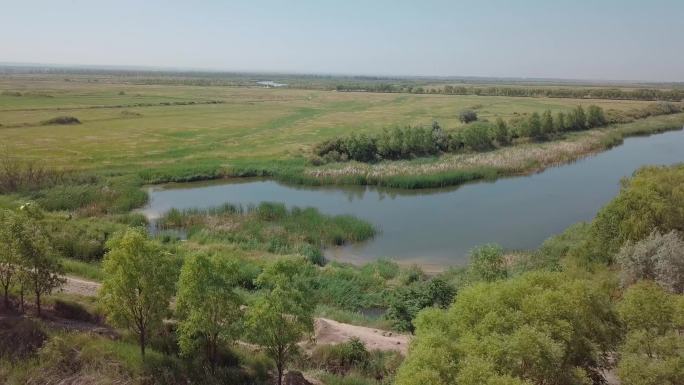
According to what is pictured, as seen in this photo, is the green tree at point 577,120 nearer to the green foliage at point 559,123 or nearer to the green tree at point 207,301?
the green foliage at point 559,123

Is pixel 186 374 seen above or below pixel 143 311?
below

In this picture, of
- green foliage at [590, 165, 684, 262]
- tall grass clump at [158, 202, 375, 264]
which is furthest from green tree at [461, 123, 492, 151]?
green foliage at [590, 165, 684, 262]

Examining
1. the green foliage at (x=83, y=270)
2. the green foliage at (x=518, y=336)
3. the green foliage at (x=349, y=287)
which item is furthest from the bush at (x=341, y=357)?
the green foliage at (x=83, y=270)

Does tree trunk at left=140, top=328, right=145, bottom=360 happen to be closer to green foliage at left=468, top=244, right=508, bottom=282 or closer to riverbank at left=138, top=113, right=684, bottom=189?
green foliage at left=468, top=244, right=508, bottom=282

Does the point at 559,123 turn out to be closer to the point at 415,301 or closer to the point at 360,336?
the point at 415,301

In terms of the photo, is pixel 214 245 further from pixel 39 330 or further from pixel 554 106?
pixel 554 106

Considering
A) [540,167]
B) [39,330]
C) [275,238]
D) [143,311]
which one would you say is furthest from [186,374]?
[540,167]

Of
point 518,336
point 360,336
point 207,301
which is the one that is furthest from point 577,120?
point 207,301
